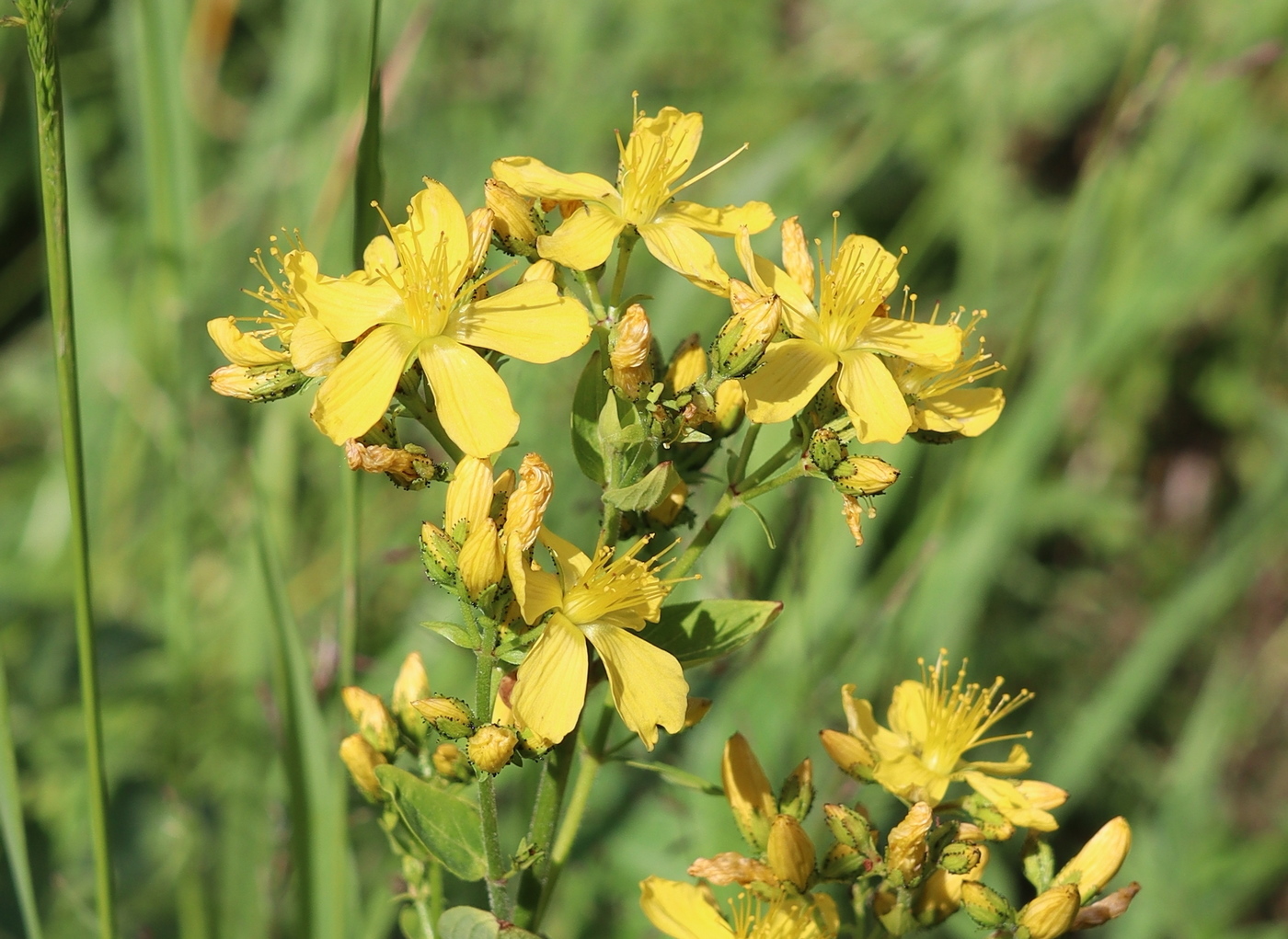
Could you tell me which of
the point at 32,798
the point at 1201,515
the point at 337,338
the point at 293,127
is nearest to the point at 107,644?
the point at 32,798

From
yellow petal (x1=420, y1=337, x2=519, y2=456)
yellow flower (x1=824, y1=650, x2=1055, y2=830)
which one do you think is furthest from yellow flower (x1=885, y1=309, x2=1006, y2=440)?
yellow petal (x1=420, y1=337, x2=519, y2=456)

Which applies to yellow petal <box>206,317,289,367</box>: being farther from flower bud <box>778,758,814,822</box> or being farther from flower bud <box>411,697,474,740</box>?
flower bud <box>778,758,814,822</box>

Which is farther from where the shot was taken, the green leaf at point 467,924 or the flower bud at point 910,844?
the flower bud at point 910,844

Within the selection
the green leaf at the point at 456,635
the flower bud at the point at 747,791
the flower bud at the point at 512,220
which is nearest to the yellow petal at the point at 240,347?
the flower bud at the point at 512,220

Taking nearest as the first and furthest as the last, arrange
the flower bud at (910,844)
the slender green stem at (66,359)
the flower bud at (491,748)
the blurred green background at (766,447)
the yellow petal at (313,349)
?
the slender green stem at (66,359)
the flower bud at (491,748)
the yellow petal at (313,349)
the flower bud at (910,844)
the blurred green background at (766,447)

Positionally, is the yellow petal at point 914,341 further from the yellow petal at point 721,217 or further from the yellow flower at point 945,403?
the yellow petal at point 721,217

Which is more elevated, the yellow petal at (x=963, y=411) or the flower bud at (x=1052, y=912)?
the yellow petal at (x=963, y=411)

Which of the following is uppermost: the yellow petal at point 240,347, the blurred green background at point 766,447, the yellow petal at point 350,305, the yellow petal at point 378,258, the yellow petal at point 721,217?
the yellow petal at point 721,217
